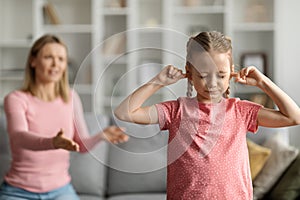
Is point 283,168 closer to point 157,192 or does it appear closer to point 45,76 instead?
point 157,192

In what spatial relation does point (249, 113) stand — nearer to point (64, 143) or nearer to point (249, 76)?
point (249, 76)

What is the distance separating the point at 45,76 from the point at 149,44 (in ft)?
3.59

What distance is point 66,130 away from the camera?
273 cm

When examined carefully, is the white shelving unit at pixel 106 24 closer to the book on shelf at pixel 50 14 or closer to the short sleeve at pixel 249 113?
the book on shelf at pixel 50 14

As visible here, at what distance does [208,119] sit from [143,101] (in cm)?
18

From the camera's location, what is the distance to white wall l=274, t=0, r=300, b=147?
5.08 m

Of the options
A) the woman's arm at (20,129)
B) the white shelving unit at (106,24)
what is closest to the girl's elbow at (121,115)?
the woman's arm at (20,129)

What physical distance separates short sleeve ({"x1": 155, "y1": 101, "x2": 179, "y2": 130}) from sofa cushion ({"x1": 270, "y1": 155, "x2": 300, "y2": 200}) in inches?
59.6

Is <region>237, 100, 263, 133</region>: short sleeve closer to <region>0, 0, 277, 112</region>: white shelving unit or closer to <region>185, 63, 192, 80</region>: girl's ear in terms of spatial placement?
<region>185, 63, 192, 80</region>: girl's ear

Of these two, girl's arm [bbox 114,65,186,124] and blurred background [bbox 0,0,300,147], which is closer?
girl's arm [bbox 114,65,186,124]

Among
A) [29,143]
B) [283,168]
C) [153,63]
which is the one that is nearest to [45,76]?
[29,143]

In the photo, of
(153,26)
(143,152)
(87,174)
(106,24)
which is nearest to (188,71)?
(143,152)

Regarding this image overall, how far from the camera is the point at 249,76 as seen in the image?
5.22ft

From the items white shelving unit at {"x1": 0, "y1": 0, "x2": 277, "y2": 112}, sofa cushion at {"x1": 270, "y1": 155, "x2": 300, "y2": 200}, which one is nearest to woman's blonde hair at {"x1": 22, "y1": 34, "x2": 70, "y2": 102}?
sofa cushion at {"x1": 270, "y1": 155, "x2": 300, "y2": 200}
